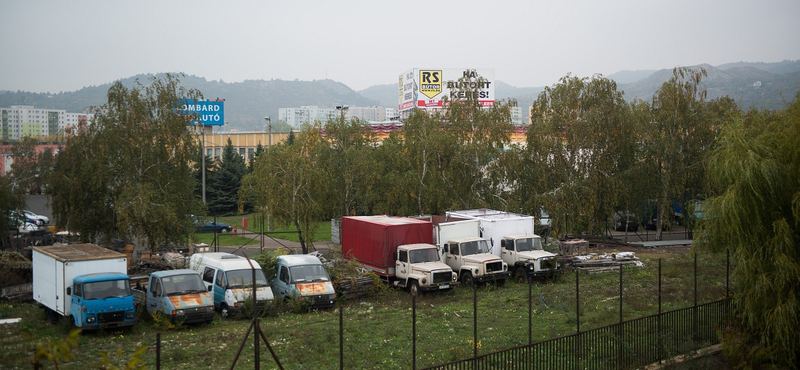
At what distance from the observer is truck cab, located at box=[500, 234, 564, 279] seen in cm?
2656

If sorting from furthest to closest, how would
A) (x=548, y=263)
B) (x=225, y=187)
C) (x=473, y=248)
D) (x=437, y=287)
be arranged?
1. (x=225, y=187)
2. (x=473, y=248)
3. (x=548, y=263)
4. (x=437, y=287)

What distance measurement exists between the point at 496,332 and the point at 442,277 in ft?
26.5

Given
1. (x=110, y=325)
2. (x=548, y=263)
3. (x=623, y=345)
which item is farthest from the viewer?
(x=548, y=263)

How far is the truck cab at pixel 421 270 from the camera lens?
23.9 meters

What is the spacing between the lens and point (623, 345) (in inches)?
597

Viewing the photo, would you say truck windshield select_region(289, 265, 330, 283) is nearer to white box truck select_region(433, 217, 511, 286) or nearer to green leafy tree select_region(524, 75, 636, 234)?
white box truck select_region(433, 217, 511, 286)

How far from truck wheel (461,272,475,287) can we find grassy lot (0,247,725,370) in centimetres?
65

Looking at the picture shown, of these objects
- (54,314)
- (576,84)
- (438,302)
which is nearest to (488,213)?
(438,302)

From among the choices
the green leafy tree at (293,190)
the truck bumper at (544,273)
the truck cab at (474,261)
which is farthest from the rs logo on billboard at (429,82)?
the truck bumper at (544,273)

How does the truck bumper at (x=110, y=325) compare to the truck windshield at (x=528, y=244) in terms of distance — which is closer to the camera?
the truck bumper at (x=110, y=325)

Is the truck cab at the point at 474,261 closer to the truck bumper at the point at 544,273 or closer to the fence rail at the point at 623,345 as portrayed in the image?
the truck bumper at the point at 544,273

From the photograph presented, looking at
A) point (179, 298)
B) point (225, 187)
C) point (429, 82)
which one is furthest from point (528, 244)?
point (429, 82)

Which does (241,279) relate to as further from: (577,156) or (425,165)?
(577,156)

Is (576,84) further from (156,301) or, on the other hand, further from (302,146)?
(156,301)
